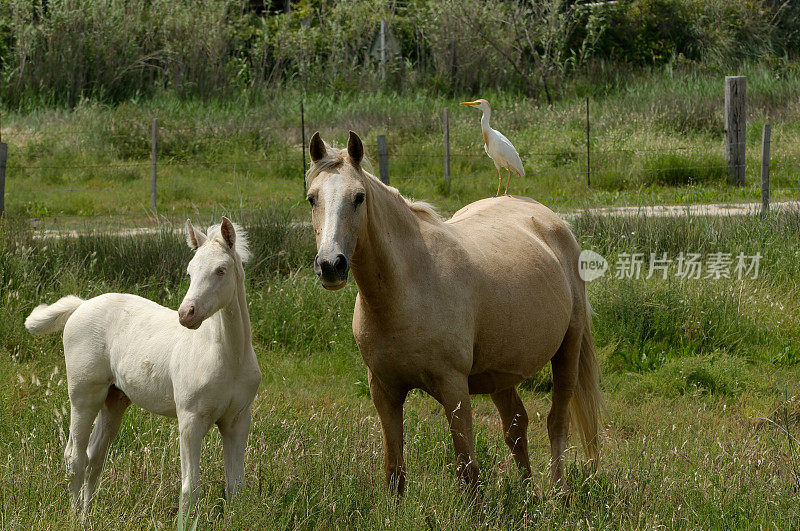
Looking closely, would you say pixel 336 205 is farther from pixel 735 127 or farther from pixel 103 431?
pixel 735 127

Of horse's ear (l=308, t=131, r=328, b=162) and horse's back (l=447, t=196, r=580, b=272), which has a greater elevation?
horse's ear (l=308, t=131, r=328, b=162)

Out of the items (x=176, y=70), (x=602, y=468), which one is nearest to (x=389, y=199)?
(x=602, y=468)

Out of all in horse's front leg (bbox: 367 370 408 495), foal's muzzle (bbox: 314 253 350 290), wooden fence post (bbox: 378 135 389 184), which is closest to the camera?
foal's muzzle (bbox: 314 253 350 290)

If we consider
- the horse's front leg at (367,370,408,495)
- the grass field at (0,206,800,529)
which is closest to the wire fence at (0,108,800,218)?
the grass field at (0,206,800,529)

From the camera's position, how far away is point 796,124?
1727 cm

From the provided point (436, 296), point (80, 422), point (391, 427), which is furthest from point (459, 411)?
point (80, 422)

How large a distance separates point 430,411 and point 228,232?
2850 millimetres

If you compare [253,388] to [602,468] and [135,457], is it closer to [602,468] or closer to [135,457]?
[135,457]

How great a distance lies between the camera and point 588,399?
18.1 ft

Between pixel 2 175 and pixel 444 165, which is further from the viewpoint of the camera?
pixel 444 165

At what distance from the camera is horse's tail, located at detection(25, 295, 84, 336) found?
15.2 ft

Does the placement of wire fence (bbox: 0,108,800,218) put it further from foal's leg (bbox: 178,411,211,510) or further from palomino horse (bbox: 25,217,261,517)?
foal's leg (bbox: 178,411,211,510)

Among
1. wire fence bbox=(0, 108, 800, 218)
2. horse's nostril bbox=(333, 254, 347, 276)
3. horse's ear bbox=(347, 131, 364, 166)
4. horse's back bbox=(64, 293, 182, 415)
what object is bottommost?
wire fence bbox=(0, 108, 800, 218)

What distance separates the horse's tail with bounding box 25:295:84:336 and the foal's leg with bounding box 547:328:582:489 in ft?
8.92
